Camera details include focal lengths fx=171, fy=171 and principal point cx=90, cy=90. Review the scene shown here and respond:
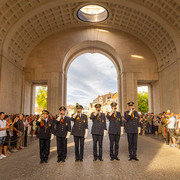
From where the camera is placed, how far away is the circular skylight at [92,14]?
21.9m

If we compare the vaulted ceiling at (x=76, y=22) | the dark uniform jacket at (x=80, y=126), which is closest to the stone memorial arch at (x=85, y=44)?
the vaulted ceiling at (x=76, y=22)

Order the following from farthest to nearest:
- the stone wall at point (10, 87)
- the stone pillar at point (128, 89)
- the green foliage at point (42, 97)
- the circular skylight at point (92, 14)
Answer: the green foliage at point (42, 97) → the circular skylight at point (92, 14) → the stone pillar at point (128, 89) → the stone wall at point (10, 87)

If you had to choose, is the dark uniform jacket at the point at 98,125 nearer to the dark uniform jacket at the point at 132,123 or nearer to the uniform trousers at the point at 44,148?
the dark uniform jacket at the point at 132,123

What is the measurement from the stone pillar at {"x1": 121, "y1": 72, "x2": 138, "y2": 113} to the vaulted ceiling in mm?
4084

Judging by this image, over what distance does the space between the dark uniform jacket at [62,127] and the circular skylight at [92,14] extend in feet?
59.0

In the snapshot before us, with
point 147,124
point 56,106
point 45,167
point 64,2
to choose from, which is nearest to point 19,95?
point 56,106

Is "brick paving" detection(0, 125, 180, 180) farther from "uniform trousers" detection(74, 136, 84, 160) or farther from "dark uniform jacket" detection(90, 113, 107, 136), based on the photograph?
A: "dark uniform jacket" detection(90, 113, 107, 136)

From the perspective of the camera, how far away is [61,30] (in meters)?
23.0

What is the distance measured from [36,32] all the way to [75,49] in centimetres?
567

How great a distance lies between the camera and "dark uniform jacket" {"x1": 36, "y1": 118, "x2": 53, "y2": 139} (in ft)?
20.9

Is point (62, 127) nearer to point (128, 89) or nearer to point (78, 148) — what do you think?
point (78, 148)

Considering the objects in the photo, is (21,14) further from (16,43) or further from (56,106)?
(56,106)

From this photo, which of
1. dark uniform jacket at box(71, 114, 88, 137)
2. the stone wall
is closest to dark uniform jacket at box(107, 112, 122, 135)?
dark uniform jacket at box(71, 114, 88, 137)

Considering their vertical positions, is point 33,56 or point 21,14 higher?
point 21,14
